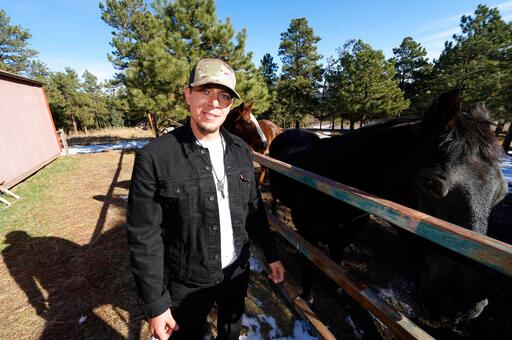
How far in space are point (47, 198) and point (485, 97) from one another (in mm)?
26984

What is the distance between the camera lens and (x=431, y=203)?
135 cm

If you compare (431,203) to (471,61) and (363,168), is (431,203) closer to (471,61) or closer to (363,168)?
(363,168)

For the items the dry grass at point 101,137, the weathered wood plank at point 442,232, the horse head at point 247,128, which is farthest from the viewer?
Answer: the dry grass at point 101,137

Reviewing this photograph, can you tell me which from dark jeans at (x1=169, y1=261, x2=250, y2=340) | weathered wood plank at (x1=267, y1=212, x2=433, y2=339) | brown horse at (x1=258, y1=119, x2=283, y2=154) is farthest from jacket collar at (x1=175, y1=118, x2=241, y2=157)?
brown horse at (x1=258, y1=119, x2=283, y2=154)

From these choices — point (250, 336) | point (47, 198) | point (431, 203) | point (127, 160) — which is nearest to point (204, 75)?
point (431, 203)

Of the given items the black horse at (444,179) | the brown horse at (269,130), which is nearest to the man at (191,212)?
the black horse at (444,179)

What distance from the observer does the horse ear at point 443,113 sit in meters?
1.28

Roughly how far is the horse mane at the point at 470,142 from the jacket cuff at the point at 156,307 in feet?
6.25

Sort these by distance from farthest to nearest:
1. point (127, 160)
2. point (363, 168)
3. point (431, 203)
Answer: point (127, 160), point (363, 168), point (431, 203)

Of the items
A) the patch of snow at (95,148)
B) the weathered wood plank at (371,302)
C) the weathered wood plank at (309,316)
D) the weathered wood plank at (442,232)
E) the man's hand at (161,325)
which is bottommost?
the weathered wood plank at (309,316)

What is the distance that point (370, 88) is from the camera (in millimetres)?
23422

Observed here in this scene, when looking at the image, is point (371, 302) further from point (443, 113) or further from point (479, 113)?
point (479, 113)

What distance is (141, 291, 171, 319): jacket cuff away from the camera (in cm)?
129

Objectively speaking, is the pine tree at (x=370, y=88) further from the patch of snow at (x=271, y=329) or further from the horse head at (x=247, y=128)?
the patch of snow at (x=271, y=329)
